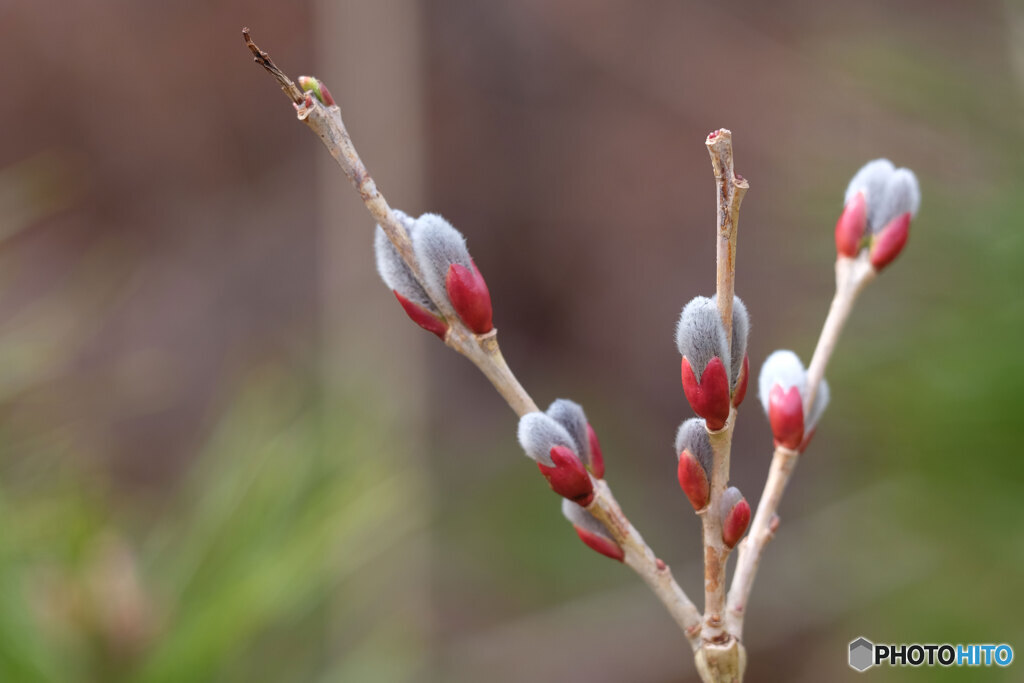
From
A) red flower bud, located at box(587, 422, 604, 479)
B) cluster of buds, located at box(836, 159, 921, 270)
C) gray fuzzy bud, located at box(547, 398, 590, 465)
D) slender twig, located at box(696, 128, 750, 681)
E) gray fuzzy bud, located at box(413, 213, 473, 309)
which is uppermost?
cluster of buds, located at box(836, 159, 921, 270)

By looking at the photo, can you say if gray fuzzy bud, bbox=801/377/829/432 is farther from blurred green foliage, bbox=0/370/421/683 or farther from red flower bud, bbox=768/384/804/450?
blurred green foliage, bbox=0/370/421/683

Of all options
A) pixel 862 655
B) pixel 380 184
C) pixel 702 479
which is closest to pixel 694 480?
pixel 702 479

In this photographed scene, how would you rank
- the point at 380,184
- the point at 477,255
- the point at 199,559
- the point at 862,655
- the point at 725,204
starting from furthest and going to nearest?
1. the point at 477,255
2. the point at 380,184
3. the point at 199,559
4. the point at 862,655
5. the point at 725,204

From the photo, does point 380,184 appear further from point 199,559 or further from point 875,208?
point 875,208

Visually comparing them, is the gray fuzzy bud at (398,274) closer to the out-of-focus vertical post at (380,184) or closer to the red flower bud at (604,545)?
the red flower bud at (604,545)

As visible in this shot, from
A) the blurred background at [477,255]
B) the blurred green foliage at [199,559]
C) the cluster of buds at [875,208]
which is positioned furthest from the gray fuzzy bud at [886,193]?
the blurred background at [477,255]

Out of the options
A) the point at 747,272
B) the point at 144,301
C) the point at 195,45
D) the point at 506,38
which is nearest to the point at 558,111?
the point at 506,38

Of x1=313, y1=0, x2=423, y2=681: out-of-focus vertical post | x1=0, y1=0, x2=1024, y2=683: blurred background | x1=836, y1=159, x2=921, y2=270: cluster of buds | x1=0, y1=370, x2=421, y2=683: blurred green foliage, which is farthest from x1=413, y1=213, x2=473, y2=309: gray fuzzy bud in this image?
x1=313, y1=0, x2=423, y2=681: out-of-focus vertical post
